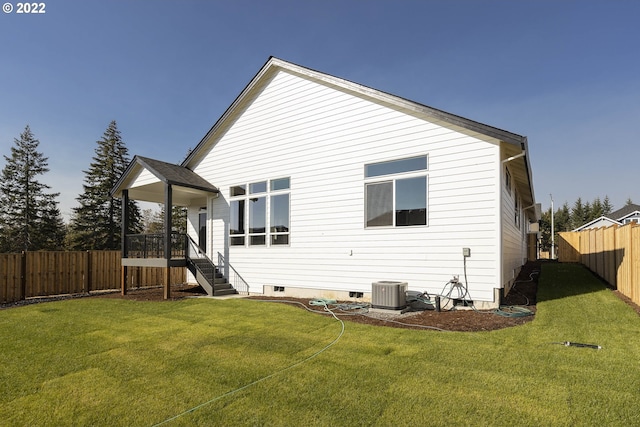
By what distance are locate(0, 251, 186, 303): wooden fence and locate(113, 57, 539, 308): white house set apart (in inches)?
99.8

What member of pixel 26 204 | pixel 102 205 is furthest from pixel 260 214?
pixel 26 204

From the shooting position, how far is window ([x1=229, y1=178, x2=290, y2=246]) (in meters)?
10.3

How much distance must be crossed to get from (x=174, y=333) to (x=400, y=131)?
6696 mm

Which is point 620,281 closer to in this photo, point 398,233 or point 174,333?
point 398,233

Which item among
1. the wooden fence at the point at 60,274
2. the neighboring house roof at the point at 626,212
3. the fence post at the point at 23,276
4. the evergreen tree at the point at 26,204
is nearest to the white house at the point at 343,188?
the wooden fence at the point at 60,274

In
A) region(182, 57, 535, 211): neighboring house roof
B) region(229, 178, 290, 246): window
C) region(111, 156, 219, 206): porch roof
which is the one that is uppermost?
region(182, 57, 535, 211): neighboring house roof

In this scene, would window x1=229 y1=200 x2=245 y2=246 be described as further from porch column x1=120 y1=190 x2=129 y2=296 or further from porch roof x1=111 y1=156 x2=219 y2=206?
porch column x1=120 y1=190 x2=129 y2=296

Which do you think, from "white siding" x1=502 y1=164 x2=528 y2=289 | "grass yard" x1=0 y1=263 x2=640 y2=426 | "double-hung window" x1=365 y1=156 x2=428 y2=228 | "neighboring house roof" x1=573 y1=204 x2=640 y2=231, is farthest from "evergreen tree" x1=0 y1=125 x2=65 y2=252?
"neighboring house roof" x1=573 y1=204 x2=640 y2=231

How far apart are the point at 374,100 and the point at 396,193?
2.57 metres

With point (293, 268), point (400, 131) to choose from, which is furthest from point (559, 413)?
point (293, 268)

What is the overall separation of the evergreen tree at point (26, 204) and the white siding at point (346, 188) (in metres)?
27.9

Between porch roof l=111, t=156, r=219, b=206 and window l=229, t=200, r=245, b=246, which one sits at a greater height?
porch roof l=111, t=156, r=219, b=206

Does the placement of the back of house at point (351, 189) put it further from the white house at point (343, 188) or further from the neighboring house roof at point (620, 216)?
the neighboring house roof at point (620, 216)

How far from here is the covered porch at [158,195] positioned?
10219 millimetres
